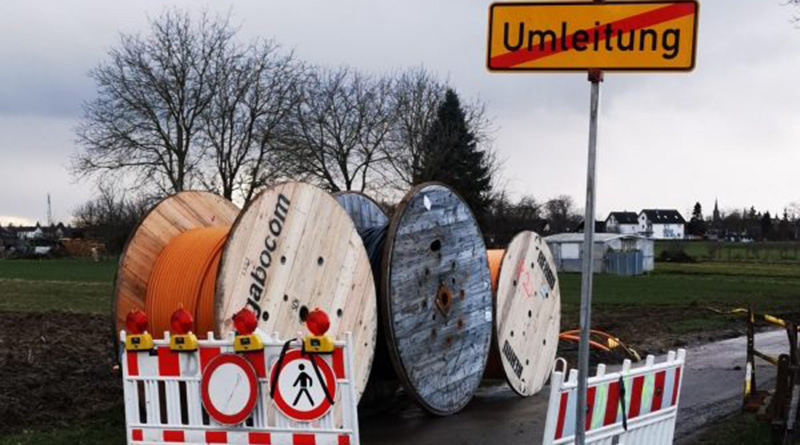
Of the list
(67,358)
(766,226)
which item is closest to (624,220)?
(766,226)

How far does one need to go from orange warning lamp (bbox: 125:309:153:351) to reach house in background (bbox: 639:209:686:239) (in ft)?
498

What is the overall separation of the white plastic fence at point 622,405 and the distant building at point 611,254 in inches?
1777

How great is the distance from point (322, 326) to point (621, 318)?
16040 mm

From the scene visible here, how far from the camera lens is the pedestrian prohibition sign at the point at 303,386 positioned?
16.8 ft

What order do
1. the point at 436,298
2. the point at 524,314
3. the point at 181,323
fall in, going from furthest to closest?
the point at 524,314
the point at 436,298
the point at 181,323

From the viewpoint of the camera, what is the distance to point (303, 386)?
518cm

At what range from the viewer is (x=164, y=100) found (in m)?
42.0

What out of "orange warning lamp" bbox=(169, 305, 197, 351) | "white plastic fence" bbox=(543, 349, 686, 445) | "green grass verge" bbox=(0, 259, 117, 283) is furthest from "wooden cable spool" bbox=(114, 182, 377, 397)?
"green grass verge" bbox=(0, 259, 117, 283)

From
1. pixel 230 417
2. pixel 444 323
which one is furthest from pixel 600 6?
pixel 444 323

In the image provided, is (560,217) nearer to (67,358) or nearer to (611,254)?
(611,254)

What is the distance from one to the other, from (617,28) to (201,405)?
335 cm

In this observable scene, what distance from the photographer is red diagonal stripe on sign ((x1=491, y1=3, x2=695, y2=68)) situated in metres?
4.12

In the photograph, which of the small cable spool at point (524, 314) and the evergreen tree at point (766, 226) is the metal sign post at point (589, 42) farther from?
the evergreen tree at point (766, 226)

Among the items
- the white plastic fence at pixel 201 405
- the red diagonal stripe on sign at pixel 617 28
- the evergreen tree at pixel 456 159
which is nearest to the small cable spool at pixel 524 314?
the white plastic fence at pixel 201 405
